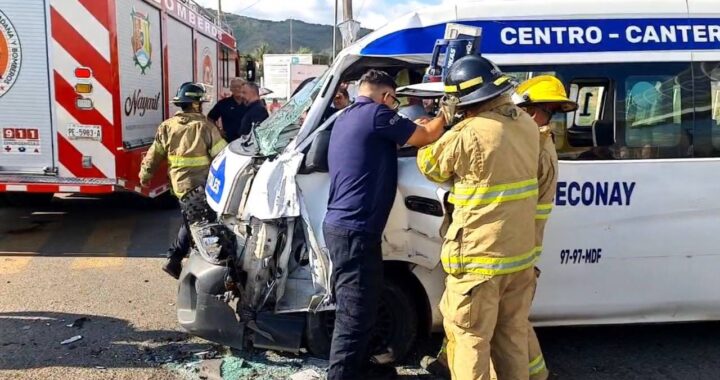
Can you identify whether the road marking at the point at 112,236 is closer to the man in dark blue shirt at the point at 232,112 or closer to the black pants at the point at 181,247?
the black pants at the point at 181,247

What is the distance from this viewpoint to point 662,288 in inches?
153

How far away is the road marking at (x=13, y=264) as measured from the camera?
18.7ft

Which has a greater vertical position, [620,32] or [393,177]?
[620,32]

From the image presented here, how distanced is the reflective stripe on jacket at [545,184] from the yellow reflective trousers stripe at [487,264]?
0.29 meters

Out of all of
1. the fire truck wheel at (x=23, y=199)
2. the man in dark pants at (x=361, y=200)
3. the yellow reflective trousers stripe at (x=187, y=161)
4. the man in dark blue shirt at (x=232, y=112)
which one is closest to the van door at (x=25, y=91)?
the man in dark blue shirt at (x=232, y=112)

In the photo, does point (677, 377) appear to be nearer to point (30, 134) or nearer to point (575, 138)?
point (575, 138)

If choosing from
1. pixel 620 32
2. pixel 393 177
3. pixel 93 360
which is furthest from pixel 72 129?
pixel 620 32

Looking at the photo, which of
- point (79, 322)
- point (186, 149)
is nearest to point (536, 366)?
point (79, 322)

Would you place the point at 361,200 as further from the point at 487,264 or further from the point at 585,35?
the point at 585,35

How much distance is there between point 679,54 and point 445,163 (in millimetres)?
1831

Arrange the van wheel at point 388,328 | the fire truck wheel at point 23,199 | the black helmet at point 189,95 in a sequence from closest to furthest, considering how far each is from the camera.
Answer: the van wheel at point 388,328
the black helmet at point 189,95
the fire truck wheel at point 23,199

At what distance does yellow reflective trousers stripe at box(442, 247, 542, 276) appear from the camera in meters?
3.00

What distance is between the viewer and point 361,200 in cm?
328

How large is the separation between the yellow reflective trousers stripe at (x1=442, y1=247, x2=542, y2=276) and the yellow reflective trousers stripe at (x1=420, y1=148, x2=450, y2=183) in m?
0.38
